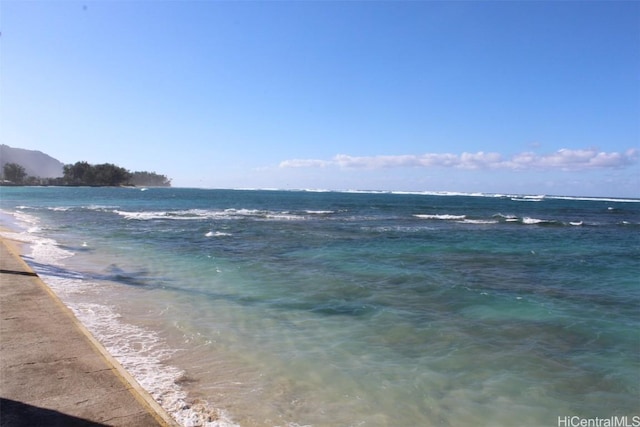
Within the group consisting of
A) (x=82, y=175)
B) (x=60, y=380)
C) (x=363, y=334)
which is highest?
(x=82, y=175)

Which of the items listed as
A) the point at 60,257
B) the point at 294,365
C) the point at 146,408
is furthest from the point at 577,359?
the point at 60,257

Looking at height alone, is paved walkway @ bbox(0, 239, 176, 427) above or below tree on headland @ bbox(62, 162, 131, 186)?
below

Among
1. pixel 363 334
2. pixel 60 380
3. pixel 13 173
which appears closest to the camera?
pixel 60 380

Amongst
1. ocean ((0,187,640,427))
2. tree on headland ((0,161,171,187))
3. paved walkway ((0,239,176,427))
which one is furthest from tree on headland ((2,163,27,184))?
paved walkway ((0,239,176,427))

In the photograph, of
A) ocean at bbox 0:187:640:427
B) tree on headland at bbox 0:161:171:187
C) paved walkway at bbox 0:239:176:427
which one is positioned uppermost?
tree on headland at bbox 0:161:171:187

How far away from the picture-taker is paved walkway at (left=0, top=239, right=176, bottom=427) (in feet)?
12.6

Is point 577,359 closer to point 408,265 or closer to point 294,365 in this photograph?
point 294,365

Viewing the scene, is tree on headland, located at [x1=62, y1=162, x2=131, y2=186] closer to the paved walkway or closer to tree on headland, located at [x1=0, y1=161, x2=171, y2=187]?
tree on headland, located at [x1=0, y1=161, x2=171, y2=187]

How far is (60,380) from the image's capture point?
4.50 metres

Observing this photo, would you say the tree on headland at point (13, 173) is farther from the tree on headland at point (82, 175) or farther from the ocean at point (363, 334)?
the ocean at point (363, 334)

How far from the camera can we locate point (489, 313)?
9.28 m

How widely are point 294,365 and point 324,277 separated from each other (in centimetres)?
671

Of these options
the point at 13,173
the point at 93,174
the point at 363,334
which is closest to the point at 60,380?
the point at 363,334

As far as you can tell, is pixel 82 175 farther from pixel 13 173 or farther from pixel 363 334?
pixel 363 334
